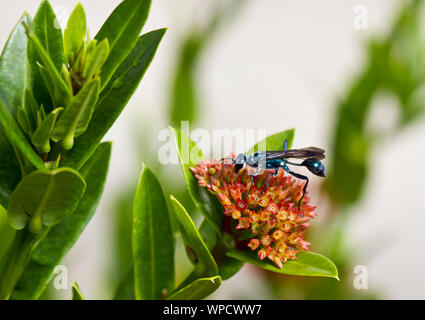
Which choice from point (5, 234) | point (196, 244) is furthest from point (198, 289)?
point (5, 234)

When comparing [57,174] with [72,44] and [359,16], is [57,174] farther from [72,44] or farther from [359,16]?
[359,16]

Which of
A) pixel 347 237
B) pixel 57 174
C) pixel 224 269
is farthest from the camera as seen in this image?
pixel 347 237

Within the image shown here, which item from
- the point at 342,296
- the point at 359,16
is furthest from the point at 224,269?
the point at 342,296

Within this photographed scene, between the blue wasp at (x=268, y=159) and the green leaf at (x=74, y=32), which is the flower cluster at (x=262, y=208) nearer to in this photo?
the blue wasp at (x=268, y=159)

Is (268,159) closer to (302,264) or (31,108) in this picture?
Answer: (302,264)

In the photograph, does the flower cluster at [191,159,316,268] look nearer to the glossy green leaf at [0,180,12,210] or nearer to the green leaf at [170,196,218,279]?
the green leaf at [170,196,218,279]

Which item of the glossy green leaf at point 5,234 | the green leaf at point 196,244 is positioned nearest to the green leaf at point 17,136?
the green leaf at point 196,244
